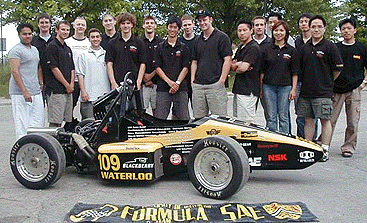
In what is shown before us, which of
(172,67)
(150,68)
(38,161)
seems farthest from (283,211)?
(150,68)

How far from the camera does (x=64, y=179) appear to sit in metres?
6.78

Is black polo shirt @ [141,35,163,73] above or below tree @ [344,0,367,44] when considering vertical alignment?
below

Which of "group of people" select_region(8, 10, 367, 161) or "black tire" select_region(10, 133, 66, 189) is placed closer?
"black tire" select_region(10, 133, 66, 189)

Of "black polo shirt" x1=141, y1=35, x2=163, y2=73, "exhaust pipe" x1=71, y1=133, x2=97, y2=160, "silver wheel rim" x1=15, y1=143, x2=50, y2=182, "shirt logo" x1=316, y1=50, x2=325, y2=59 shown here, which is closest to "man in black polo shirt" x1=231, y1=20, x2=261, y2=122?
"shirt logo" x1=316, y1=50, x2=325, y2=59

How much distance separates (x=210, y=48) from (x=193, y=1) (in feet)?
89.2

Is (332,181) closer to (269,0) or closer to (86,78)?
(86,78)

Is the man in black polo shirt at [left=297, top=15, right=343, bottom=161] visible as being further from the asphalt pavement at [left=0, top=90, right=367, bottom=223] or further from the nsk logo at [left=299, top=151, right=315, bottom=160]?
the nsk logo at [left=299, top=151, right=315, bottom=160]

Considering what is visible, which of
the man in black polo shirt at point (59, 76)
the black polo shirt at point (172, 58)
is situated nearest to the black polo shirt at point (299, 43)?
the black polo shirt at point (172, 58)

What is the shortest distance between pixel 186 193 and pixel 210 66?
91.0 inches

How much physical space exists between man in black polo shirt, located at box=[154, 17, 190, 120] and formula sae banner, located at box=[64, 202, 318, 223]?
2.97 metres

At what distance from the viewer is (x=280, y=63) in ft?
26.6

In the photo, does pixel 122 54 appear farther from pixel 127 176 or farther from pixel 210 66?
pixel 127 176

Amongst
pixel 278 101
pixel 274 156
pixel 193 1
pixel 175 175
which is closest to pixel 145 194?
pixel 175 175

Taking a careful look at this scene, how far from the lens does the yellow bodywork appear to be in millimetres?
6059
